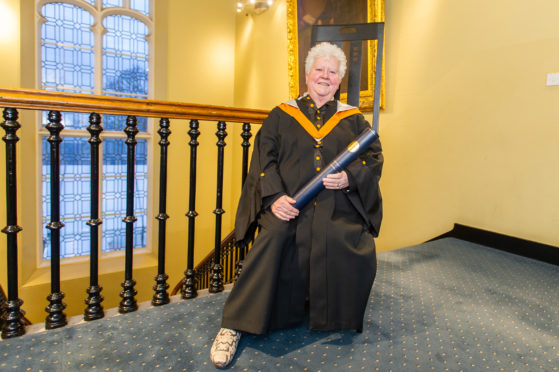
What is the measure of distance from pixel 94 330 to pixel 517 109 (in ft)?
9.63

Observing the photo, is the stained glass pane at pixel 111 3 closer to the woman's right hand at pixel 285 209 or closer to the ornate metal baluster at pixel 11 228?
the ornate metal baluster at pixel 11 228

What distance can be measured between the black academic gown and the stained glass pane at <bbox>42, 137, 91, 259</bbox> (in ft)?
16.1

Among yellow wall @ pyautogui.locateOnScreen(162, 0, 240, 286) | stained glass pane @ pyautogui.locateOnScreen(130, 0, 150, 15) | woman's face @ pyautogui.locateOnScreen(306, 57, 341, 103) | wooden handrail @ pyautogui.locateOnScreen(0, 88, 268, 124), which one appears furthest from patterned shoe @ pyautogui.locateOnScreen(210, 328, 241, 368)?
stained glass pane @ pyautogui.locateOnScreen(130, 0, 150, 15)

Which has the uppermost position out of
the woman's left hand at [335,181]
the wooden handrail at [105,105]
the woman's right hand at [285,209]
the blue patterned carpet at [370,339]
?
the wooden handrail at [105,105]

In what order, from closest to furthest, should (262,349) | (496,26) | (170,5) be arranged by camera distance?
(262,349), (496,26), (170,5)

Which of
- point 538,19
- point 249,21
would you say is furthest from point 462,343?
point 249,21

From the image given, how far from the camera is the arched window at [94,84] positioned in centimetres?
539

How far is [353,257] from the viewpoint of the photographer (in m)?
1.55

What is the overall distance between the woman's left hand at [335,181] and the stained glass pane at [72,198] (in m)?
5.24

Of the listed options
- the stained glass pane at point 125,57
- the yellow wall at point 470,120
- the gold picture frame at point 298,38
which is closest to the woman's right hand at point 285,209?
the yellow wall at point 470,120

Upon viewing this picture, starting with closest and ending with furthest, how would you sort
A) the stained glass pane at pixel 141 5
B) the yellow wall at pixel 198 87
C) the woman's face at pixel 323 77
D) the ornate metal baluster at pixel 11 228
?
the ornate metal baluster at pixel 11 228, the woman's face at pixel 323 77, the yellow wall at pixel 198 87, the stained glass pane at pixel 141 5

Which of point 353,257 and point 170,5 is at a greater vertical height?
point 170,5

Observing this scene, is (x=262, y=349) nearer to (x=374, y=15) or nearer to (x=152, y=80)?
(x=374, y=15)

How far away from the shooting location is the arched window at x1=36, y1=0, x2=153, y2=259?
5391mm
